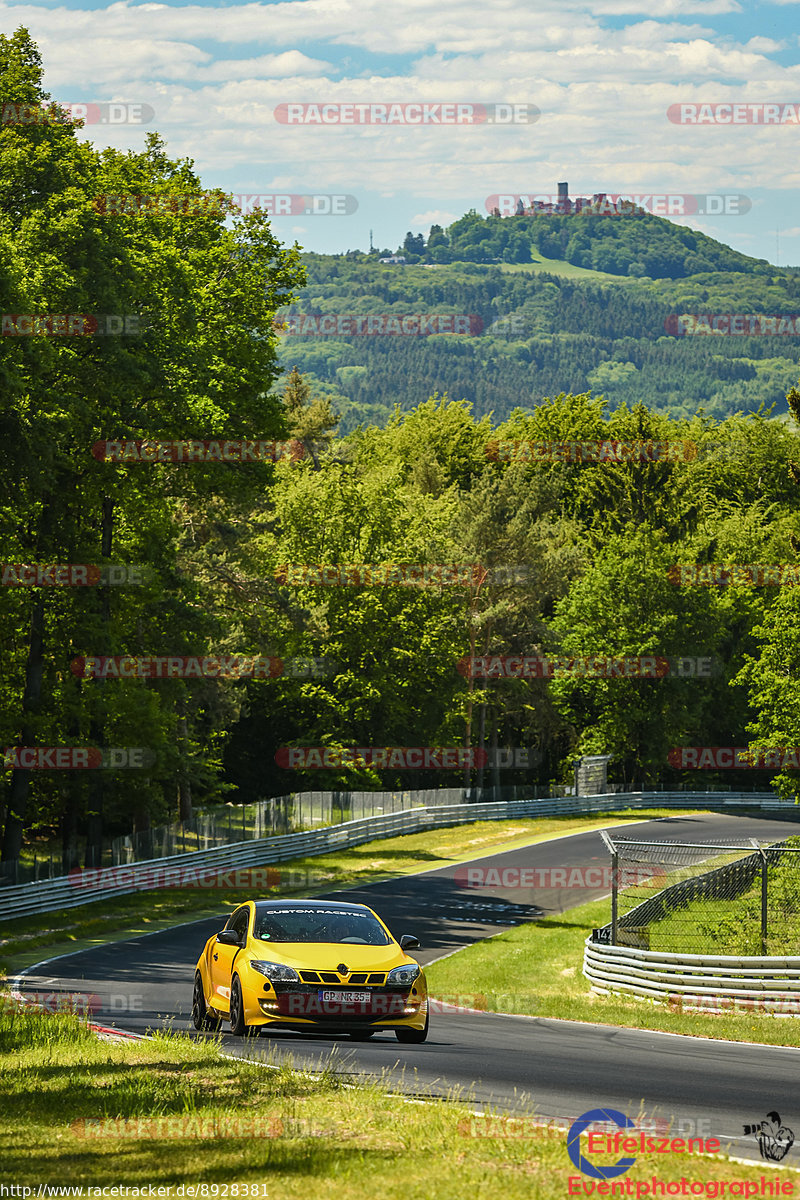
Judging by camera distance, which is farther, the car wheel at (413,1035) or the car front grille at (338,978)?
the car wheel at (413,1035)

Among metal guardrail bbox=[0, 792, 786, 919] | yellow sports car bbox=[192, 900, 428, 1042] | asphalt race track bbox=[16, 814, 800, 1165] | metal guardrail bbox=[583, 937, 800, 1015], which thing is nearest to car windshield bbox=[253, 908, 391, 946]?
yellow sports car bbox=[192, 900, 428, 1042]

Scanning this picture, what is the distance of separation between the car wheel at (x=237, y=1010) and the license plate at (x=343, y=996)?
87 centimetres

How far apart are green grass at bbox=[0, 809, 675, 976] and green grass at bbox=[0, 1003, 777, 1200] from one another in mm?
15337

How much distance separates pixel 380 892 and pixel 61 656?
11634mm

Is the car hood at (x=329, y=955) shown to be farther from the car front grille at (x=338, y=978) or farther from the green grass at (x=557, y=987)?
the green grass at (x=557, y=987)

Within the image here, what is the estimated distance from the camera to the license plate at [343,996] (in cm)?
1269

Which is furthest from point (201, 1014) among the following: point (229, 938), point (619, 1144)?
point (619, 1144)

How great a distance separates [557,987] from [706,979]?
4.96m

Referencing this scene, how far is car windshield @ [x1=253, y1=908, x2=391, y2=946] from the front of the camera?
13.7 metres

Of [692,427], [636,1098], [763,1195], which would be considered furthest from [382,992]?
[692,427]

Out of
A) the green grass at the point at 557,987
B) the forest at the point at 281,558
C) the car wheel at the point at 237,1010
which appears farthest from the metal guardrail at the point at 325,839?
the car wheel at the point at 237,1010

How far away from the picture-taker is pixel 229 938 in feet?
45.3

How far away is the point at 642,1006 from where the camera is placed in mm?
20422

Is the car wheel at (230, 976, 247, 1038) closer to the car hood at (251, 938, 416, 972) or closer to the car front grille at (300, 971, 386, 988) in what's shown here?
the car hood at (251, 938, 416, 972)
